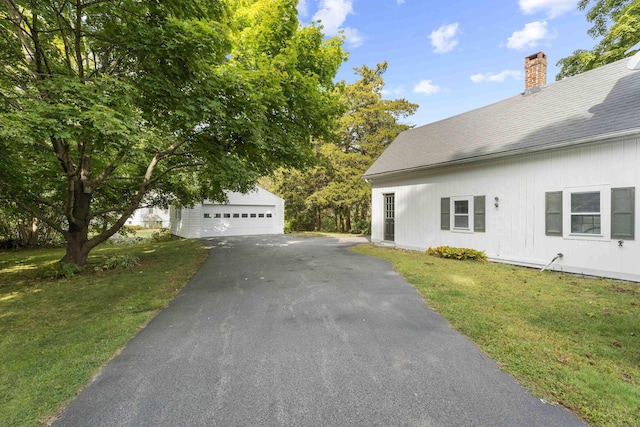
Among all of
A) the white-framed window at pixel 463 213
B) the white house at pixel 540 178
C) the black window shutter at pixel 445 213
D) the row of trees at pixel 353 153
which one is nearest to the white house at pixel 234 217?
the row of trees at pixel 353 153

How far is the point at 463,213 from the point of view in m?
9.77

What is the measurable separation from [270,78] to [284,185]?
1791 cm

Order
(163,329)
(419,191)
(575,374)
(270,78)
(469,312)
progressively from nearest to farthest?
(575,374), (163,329), (469,312), (270,78), (419,191)

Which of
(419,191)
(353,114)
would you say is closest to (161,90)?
(419,191)

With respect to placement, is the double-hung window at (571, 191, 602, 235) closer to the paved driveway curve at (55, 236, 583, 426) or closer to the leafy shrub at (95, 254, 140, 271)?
the paved driveway curve at (55, 236, 583, 426)

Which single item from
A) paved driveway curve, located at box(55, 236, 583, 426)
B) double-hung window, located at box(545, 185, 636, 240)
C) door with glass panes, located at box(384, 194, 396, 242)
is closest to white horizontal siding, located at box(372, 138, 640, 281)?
double-hung window, located at box(545, 185, 636, 240)

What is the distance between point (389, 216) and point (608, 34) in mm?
12039

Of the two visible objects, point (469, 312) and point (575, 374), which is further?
point (469, 312)

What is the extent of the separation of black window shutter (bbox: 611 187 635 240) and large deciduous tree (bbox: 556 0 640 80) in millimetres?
9587

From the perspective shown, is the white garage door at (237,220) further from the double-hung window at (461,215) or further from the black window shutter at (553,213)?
the black window shutter at (553,213)

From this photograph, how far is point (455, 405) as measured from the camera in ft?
7.75

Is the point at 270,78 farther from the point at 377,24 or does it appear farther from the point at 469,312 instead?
the point at 377,24

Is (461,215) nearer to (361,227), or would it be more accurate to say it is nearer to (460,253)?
(460,253)

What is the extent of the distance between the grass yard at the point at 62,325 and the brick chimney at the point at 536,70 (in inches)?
515
